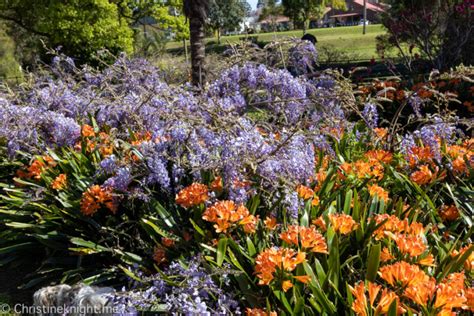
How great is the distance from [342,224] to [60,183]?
247 centimetres

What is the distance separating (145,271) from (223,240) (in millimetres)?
724

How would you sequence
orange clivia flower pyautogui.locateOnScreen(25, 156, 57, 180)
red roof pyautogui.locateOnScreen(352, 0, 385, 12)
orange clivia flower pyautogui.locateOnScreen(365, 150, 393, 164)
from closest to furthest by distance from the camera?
orange clivia flower pyautogui.locateOnScreen(365, 150, 393, 164), orange clivia flower pyautogui.locateOnScreen(25, 156, 57, 180), red roof pyautogui.locateOnScreen(352, 0, 385, 12)

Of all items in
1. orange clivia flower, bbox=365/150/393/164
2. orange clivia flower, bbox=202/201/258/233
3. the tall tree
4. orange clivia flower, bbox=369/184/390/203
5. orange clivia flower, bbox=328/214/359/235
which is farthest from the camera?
the tall tree

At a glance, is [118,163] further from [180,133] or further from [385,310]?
[385,310]

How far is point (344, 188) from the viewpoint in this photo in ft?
11.8

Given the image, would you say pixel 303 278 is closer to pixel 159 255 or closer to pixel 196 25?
pixel 159 255

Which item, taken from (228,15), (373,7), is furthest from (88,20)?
(373,7)

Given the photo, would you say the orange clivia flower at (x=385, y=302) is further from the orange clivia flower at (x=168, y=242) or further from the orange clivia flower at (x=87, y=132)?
the orange clivia flower at (x=87, y=132)

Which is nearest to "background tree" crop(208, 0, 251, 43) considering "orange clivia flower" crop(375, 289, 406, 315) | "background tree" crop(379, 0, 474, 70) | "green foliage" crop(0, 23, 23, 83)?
"green foliage" crop(0, 23, 23, 83)

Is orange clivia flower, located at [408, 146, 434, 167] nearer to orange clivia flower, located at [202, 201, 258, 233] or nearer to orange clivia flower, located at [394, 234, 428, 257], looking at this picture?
orange clivia flower, located at [394, 234, 428, 257]

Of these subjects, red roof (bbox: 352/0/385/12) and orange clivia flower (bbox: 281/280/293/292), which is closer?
orange clivia flower (bbox: 281/280/293/292)

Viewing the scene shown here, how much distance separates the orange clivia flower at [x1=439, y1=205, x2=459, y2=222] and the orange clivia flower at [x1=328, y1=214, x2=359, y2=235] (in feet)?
3.16

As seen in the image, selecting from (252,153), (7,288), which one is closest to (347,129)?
(252,153)

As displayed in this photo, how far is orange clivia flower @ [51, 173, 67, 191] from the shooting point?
409 centimetres
